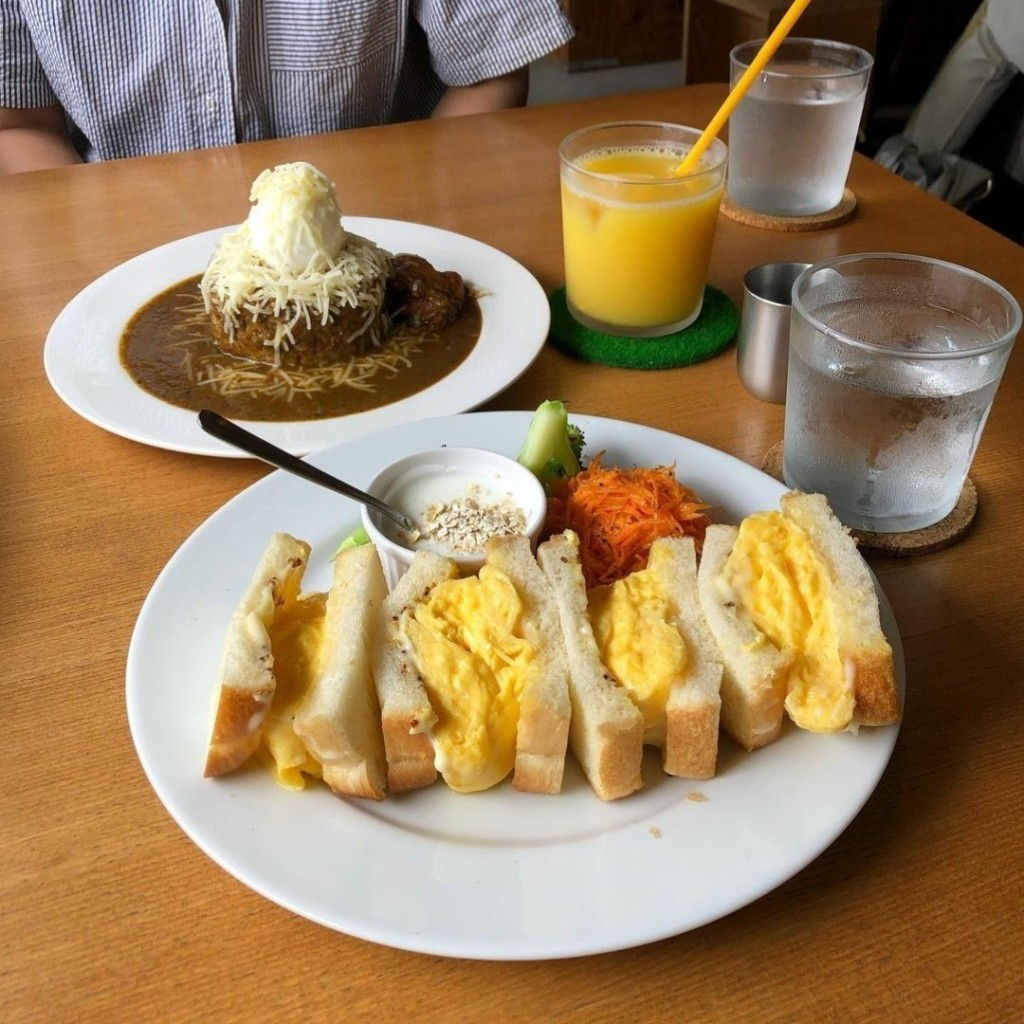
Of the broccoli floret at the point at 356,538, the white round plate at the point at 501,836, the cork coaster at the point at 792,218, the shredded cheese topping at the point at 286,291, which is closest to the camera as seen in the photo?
the white round plate at the point at 501,836

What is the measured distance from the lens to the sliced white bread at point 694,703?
104 centimetres

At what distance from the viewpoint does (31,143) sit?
3.03 metres

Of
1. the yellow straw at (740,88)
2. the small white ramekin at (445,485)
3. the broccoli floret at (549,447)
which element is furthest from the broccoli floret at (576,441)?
the yellow straw at (740,88)

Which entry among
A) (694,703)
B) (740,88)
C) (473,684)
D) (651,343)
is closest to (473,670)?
(473,684)

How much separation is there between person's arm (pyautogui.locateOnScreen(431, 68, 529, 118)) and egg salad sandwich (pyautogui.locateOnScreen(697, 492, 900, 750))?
8.55ft

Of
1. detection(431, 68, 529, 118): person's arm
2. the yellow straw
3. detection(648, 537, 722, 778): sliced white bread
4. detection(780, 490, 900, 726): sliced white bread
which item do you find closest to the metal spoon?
detection(648, 537, 722, 778): sliced white bread

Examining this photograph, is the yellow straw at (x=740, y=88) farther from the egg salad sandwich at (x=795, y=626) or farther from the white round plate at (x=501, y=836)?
the white round plate at (x=501, y=836)

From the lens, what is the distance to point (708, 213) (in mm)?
1885

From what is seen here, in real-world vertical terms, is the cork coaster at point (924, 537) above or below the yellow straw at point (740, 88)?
below

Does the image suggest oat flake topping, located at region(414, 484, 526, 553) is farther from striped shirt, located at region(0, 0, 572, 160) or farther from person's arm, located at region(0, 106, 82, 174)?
person's arm, located at region(0, 106, 82, 174)

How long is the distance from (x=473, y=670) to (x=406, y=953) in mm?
296

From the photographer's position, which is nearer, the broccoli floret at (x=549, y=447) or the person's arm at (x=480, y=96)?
the broccoli floret at (x=549, y=447)

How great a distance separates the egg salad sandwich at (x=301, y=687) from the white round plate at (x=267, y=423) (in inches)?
19.6

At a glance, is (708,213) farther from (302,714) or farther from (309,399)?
(302,714)
